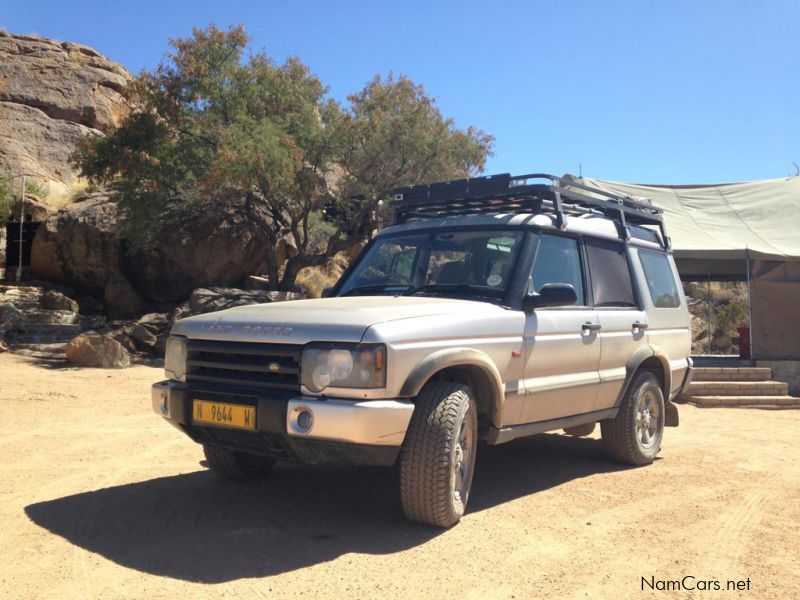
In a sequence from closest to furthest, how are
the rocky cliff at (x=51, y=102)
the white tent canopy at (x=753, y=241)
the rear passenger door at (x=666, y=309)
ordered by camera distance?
the rear passenger door at (x=666, y=309), the white tent canopy at (x=753, y=241), the rocky cliff at (x=51, y=102)

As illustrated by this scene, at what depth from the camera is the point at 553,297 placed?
4.43 meters

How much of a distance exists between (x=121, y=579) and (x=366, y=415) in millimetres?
1362

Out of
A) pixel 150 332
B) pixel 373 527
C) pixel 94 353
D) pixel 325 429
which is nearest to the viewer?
pixel 325 429

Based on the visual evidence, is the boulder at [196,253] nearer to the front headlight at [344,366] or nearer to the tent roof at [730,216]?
the tent roof at [730,216]

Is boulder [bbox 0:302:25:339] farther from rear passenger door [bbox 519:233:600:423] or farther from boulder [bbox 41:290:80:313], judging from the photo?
rear passenger door [bbox 519:233:600:423]

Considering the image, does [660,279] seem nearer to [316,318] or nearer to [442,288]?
[442,288]

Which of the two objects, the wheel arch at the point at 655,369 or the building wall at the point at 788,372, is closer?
the wheel arch at the point at 655,369

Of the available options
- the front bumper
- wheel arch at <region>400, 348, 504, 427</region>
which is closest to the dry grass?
wheel arch at <region>400, 348, 504, 427</region>

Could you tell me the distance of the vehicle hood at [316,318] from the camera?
3693mm

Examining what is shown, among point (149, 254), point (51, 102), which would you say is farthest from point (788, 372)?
point (51, 102)

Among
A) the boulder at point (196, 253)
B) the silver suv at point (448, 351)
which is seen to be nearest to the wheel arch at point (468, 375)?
the silver suv at point (448, 351)

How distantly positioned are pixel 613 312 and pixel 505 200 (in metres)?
1.23

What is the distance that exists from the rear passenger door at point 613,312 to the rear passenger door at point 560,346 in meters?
0.14

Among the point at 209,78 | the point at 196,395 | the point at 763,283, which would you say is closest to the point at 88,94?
the point at 209,78
